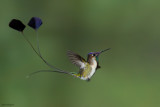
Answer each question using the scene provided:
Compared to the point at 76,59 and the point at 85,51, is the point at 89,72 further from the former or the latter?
the point at 85,51

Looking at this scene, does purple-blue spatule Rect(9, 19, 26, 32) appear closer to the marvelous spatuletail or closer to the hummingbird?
the marvelous spatuletail

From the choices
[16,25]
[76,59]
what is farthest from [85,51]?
[16,25]

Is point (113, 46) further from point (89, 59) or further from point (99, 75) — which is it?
point (89, 59)

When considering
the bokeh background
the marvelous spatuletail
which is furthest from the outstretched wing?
the bokeh background

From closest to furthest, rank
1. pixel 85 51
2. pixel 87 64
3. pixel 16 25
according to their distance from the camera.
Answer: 1. pixel 16 25
2. pixel 87 64
3. pixel 85 51

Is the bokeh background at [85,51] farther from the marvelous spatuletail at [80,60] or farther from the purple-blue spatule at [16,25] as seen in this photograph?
the purple-blue spatule at [16,25]

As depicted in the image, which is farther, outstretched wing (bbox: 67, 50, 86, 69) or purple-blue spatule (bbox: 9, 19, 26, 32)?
outstretched wing (bbox: 67, 50, 86, 69)
